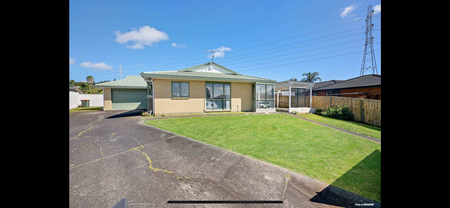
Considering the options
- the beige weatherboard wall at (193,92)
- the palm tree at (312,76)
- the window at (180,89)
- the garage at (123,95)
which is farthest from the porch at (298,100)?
the palm tree at (312,76)

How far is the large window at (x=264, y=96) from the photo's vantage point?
12.7m

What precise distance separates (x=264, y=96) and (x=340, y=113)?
5.52 meters

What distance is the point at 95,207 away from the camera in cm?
221

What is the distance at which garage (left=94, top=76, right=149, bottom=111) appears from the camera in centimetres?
1380

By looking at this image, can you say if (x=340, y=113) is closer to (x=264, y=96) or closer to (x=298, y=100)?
(x=298, y=100)

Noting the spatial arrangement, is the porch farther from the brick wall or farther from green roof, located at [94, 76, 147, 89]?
green roof, located at [94, 76, 147, 89]

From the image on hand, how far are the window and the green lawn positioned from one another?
506 centimetres

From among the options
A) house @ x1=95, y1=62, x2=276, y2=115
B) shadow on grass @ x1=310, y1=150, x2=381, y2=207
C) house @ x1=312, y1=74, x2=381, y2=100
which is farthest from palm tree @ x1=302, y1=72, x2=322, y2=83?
shadow on grass @ x1=310, y1=150, x2=381, y2=207

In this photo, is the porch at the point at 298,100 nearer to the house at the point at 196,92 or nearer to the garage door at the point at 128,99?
the house at the point at 196,92

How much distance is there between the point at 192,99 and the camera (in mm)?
11211

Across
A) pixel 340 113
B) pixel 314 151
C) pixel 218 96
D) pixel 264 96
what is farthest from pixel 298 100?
pixel 314 151
